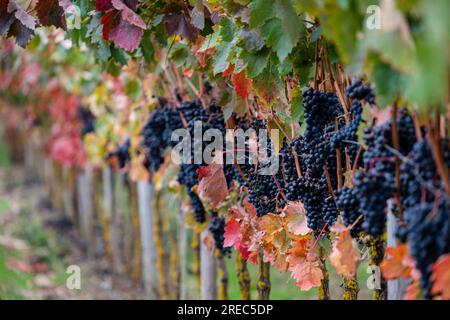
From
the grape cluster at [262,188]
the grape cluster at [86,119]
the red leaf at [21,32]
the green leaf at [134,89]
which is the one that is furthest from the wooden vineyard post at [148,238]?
the red leaf at [21,32]

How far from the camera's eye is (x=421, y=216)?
1752mm

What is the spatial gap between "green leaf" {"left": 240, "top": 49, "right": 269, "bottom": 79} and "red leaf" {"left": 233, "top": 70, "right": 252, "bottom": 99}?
331 mm

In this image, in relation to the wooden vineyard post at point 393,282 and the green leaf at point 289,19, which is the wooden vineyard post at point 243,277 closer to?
the wooden vineyard post at point 393,282

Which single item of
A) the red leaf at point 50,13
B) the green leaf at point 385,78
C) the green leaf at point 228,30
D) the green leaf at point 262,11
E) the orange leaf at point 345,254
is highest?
the red leaf at point 50,13

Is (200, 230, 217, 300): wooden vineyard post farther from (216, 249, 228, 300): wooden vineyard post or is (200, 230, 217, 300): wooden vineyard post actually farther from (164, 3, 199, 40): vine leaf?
(164, 3, 199, 40): vine leaf

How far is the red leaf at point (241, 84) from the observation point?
9.47ft

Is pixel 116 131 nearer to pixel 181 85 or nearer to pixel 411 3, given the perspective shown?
pixel 181 85

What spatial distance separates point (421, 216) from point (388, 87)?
15.1 inches

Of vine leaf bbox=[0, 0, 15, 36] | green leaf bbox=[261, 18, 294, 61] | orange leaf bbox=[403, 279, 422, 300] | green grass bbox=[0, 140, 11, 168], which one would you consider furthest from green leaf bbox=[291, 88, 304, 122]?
green grass bbox=[0, 140, 11, 168]

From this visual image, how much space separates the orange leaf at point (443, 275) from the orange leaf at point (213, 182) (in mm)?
1537

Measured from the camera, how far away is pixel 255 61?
2.54 m

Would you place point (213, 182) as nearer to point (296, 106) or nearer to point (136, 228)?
point (296, 106)

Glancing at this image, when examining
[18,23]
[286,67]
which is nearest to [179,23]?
[286,67]

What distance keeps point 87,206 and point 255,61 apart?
20.7 feet
